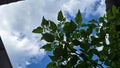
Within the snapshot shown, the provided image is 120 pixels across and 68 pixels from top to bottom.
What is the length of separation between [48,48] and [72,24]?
43cm

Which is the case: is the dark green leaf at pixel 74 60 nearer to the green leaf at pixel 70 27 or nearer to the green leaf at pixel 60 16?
the green leaf at pixel 70 27

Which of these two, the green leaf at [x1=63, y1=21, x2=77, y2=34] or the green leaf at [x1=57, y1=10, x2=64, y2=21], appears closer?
the green leaf at [x1=63, y1=21, x2=77, y2=34]

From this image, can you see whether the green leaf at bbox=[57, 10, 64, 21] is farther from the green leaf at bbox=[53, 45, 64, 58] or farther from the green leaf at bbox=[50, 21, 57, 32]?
the green leaf at bbox=[53, 45, 64, 58]

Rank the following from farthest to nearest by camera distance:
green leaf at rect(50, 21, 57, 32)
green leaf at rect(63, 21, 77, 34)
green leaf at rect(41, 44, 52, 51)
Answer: green leaf at rect(41, 44, 52, 51) → green leaf at rect(50, 21, 57, 32) → green leaf at rect(63, 21, 77, 34)

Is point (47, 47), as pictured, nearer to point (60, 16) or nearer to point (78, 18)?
point (60, 16)

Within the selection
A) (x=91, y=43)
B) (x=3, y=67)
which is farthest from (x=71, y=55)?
(x=3, y=67)

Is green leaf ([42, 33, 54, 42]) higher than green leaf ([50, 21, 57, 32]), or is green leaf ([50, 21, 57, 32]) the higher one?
green leaf ([50, 21, 57, 32])

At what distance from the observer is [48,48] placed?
8.39ft

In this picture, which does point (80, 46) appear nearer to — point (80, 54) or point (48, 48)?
point (80, 54)

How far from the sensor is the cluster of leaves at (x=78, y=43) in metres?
2.34

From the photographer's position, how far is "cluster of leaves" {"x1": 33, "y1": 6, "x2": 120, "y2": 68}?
234 centimetres

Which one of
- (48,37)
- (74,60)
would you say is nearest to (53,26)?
(48,37)

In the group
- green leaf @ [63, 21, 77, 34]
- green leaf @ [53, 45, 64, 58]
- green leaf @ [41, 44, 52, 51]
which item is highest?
green leaf @ [63, 21, 77, 34]

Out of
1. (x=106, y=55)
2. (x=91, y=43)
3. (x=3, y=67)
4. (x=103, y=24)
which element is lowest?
(x=106, y=55)
